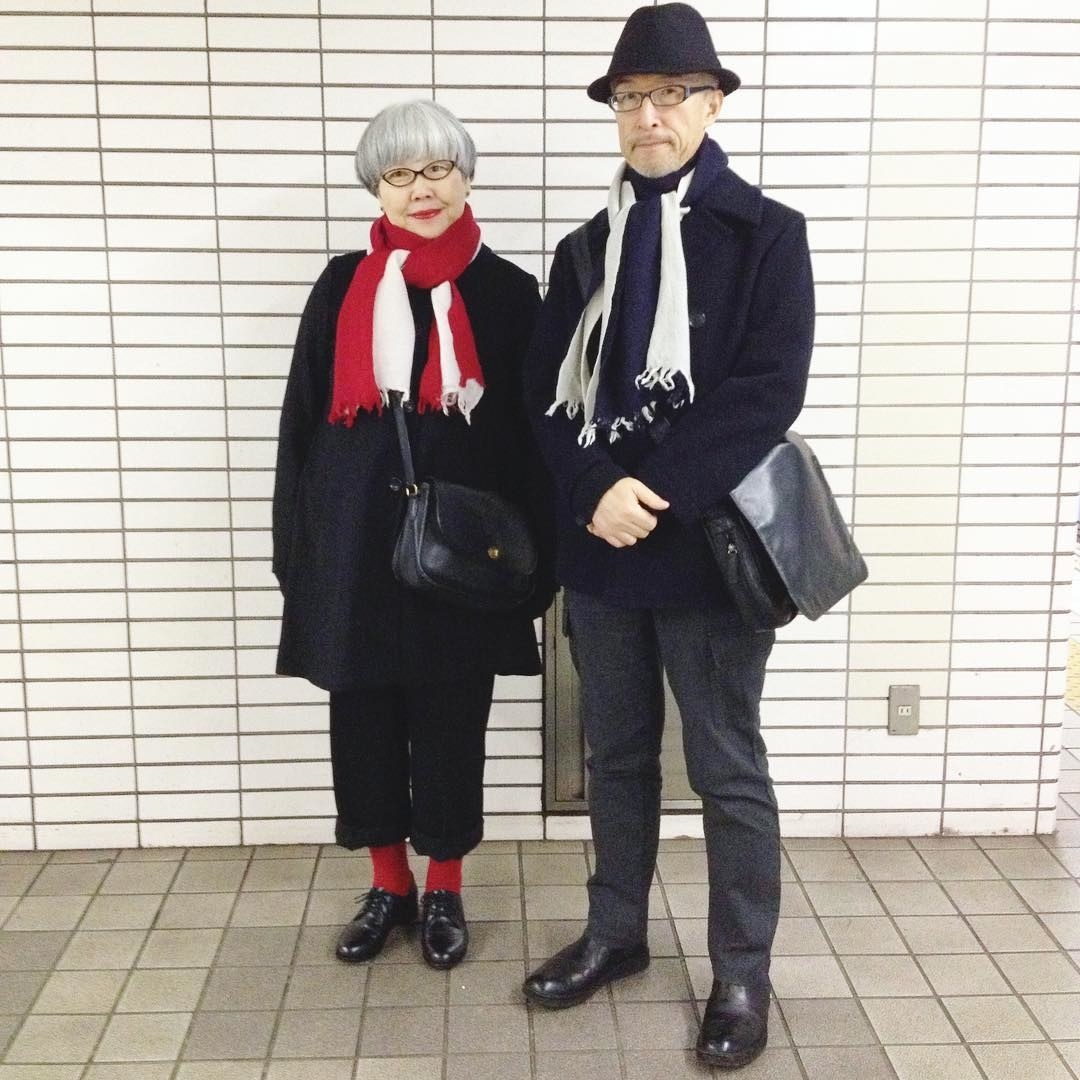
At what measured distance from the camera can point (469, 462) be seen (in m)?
2.29

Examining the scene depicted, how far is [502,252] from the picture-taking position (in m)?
2.71

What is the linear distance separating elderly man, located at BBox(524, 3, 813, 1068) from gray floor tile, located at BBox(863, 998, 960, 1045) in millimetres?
257

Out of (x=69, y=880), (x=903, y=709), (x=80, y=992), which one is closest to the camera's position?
(x=80, y=992)

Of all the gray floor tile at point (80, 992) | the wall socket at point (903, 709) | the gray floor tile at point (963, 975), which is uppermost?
the wall socket at point (903, 709)

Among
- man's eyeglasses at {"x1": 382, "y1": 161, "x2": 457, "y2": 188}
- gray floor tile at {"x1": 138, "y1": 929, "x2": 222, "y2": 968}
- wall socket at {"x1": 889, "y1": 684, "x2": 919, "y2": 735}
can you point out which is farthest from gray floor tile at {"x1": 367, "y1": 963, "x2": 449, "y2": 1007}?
man's eyeglasses at {"x1": 382, "y1": 161, "x2": 457, "y2": 188}

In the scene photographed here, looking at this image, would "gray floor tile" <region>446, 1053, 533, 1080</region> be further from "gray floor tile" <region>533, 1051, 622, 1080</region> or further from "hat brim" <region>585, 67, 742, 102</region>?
"hat brim" <region>585, 67, 742, 102</region>

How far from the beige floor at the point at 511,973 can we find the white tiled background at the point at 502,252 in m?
0.17

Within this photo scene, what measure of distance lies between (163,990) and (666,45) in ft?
6.79

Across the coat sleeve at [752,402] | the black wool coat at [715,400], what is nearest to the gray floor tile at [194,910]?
the black wool coat at [715,400]

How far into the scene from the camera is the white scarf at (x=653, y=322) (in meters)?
1.89

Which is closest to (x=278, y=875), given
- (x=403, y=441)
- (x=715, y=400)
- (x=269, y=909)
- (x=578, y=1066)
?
(x=269, y=909)

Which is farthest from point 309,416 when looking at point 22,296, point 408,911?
point 408,911

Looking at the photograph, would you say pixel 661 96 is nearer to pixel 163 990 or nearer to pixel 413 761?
pixel 413 761

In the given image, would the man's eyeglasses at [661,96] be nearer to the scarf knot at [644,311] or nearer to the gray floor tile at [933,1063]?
the scarf knot at [644,311]
